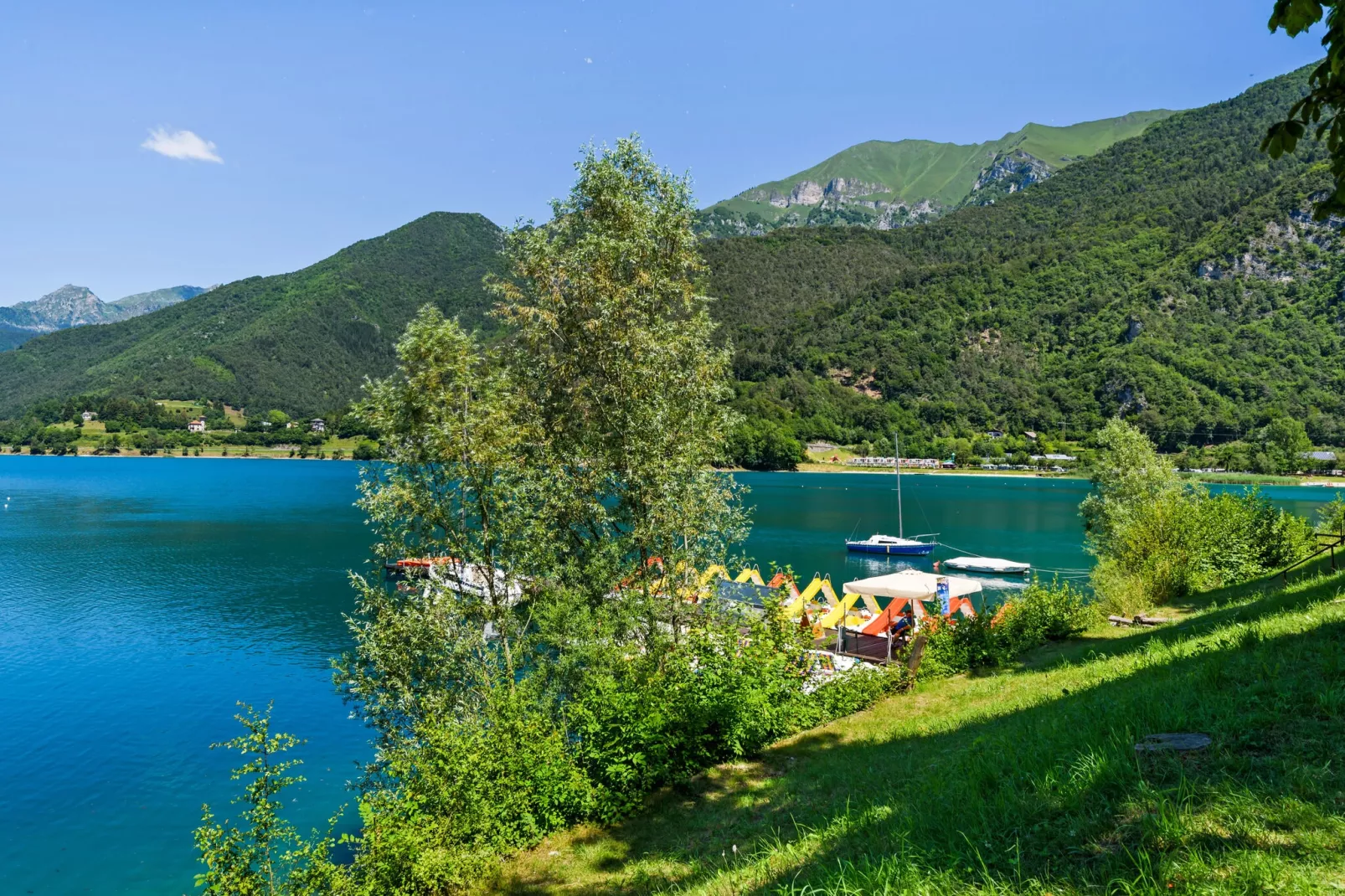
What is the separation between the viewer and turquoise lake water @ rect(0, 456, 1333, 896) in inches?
735

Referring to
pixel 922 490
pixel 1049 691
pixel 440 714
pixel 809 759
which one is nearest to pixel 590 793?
pixel 809 759

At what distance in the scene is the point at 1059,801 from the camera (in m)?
5.13

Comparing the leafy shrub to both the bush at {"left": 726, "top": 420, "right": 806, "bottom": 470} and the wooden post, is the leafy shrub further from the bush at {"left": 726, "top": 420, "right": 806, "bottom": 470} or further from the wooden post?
the bush at {"left": 726, "top": 420, "right": 806, "bottom": 470}

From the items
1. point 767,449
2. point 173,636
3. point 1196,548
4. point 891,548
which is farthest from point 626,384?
point 767,449

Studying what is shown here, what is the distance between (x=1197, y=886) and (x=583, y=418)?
562 inches

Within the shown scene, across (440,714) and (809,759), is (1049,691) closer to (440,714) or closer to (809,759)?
(809,759)

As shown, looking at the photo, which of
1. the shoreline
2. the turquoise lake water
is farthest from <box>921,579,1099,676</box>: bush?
the shoreline

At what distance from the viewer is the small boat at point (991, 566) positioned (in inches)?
2072

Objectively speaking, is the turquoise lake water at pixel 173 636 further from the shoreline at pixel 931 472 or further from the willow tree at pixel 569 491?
the shoreline at pixel 931 472

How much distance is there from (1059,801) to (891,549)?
5948 cm

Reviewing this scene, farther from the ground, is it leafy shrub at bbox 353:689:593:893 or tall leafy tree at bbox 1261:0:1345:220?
tall leafy tree at bbox 1261:0:1345:220

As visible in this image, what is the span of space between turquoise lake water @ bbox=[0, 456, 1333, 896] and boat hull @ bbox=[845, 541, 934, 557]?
165 centimetres

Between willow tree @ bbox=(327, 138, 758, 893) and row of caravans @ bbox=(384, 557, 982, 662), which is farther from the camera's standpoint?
row of caravans @ bbox=(384, 557, 982, 662)

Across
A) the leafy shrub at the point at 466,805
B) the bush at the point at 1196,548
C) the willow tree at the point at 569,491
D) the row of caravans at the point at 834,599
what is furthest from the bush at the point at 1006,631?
the leafy shrub at the point at 466,805
